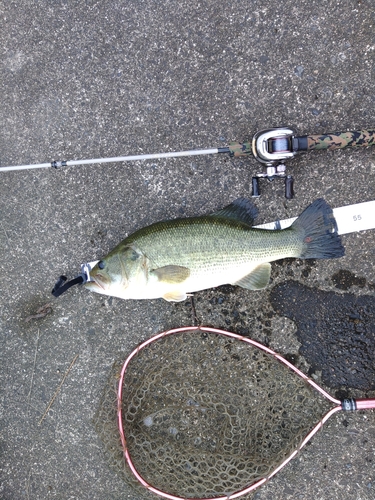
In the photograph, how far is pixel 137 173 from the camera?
9.87 ft

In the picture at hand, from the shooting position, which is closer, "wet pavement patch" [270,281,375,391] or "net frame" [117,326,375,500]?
"net frame" [117,326,375,500]

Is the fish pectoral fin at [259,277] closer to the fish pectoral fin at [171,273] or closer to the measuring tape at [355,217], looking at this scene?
the fish pectoral fin at [171,273]

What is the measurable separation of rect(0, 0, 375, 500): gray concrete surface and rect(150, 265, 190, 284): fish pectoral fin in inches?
20.4

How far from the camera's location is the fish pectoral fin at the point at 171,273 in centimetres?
250

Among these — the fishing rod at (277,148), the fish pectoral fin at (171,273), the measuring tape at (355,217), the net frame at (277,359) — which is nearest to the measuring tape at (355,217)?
the measuring tape at (355,217)

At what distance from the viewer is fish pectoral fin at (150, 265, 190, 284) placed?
2.50 meters

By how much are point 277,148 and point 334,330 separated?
61.4 inches

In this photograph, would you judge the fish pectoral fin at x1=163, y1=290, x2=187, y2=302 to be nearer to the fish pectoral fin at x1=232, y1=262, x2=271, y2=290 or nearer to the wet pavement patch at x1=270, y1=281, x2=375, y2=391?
the fish pectoral fin at x1=232, y1=262, x2=271, y2=290

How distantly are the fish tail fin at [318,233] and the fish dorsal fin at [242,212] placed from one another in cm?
33

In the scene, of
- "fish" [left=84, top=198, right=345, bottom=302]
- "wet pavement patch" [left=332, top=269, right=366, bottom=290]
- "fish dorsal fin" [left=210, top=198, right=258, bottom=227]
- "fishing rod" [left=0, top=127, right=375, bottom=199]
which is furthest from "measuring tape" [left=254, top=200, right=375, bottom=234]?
"fish dorsal fin" [left=210, top=198, right=258, bottom=227]

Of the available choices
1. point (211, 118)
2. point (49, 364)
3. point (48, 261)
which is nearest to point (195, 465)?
point (49, 364)

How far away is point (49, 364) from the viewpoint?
3131mm

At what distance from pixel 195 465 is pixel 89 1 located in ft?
13.0

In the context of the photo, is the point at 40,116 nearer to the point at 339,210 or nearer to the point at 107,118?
the point at 107,118
